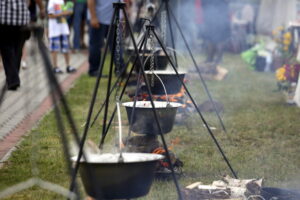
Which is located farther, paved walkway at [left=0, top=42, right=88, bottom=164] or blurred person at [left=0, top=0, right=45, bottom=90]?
blurred person at [left=0, top=0, right=45, bottom=90]

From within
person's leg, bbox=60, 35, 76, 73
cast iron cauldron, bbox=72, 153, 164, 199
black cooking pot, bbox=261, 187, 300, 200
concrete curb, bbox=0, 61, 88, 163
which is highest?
cast iron cauldron, bbox=72, 153, 164, 199

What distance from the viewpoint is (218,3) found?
11977 millimetres

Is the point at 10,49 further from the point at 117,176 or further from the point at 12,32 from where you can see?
the point at 117,176

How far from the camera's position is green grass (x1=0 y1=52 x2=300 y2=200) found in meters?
4.97

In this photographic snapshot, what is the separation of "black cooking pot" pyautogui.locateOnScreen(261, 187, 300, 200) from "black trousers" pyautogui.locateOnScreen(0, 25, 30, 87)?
12.3 feet

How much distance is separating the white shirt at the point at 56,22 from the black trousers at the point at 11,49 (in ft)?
11.4

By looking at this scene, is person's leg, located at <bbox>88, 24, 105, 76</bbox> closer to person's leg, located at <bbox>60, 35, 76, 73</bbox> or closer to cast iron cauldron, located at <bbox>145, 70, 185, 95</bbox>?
person's leg, located at <bbox>60, 35, 76, 73</bbox>

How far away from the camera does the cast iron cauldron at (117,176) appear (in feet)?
11.2

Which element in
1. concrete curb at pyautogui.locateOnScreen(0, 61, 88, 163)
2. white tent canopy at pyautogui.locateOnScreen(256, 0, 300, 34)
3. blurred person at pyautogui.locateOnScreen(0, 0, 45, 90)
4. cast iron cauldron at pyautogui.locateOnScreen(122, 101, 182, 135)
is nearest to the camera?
cast iron cauldron at pyautogui.locateOnScreen(122, 101, 182, 135)

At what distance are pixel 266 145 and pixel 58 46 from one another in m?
5.73

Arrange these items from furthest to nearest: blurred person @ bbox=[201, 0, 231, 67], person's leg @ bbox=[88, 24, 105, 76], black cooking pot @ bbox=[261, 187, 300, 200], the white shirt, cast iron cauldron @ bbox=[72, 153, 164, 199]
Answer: blurred person @ bbox=[201, 0, 231, 67], the white shirt, person's leg @ bbox=[88, 24, 105, 76], black cooking pot @ bbox=[261, 187, 300, 200], cast iron cauldron @ bbox=[72, 153, 164, 199]

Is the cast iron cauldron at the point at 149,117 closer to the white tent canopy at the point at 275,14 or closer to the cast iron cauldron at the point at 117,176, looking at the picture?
the cast iron cauldron at the point at 117,176

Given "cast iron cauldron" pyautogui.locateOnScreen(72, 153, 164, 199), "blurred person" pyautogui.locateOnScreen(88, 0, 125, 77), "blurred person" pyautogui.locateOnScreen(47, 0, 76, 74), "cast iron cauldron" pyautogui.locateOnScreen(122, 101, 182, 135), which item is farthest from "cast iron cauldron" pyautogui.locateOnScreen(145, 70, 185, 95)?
"blurred person" pyautogui.locateOnScreen(47, 0, 76, 74)

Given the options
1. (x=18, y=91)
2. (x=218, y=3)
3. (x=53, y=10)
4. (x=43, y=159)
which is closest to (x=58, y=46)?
(x=53, y=10)
